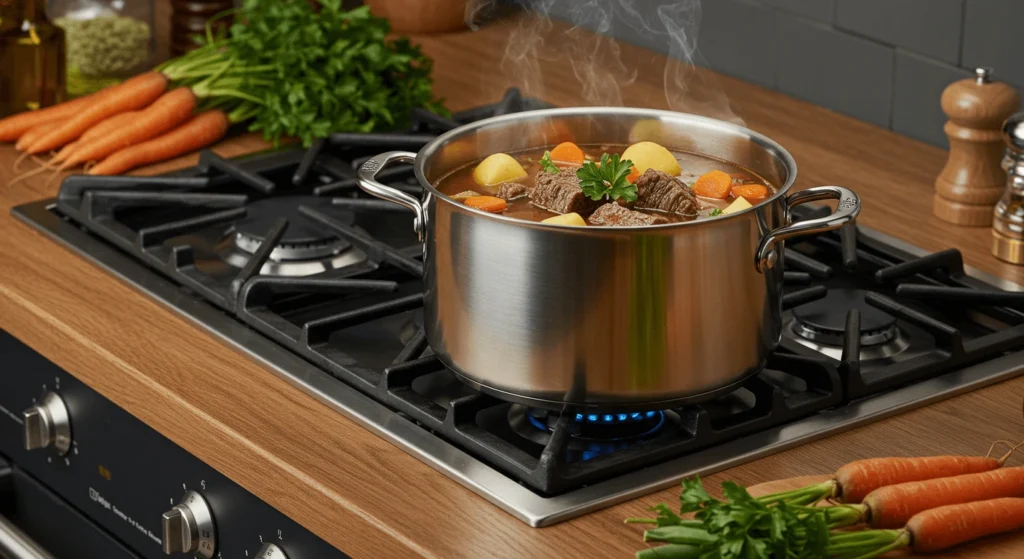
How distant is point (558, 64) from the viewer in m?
2.26

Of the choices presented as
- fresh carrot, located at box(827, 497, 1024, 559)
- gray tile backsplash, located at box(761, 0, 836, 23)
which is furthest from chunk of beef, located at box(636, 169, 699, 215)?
gray tile backsplash, located at box(761, 0, 836, 23)

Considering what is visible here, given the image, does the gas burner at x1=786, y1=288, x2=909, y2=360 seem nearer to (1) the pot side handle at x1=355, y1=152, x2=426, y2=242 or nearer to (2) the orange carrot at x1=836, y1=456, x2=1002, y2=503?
(2) the orange carrot at x1=836, y1=456, x2=1002, y2=503

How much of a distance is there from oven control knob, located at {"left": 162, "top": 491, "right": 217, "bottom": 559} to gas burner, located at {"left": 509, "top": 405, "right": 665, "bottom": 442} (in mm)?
310

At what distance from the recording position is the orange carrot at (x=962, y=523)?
0.99 m

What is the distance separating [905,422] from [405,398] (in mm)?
431

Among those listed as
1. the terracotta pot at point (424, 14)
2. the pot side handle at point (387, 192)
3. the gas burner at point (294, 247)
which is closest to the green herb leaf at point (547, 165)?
the pot side handle at point (387, 192)

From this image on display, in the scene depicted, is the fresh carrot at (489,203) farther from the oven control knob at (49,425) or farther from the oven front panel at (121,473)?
the oven control knob at (49,425)

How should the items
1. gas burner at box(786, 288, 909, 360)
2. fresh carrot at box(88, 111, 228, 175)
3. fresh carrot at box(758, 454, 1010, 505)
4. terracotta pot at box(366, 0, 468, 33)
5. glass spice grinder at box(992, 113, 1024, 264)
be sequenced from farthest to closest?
1. terracotta pot at box(366, 0, 468, 33)
2. fresh carrot at box(88, 111, 228, 175)
3. glass spice grinder at box(992, 113, 1024, 264)
4. gas burner at box(786, 288, 909, 360)
5. fresh carrot at box(758, 454, 1010, 505)

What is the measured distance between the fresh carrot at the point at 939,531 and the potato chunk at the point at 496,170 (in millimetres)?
471

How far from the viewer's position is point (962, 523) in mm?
1001

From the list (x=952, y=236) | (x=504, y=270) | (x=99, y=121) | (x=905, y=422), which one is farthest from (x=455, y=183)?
(x=99, y=121)

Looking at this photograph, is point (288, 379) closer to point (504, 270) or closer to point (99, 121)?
point (504, 270)

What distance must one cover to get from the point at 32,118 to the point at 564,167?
3.07 feet

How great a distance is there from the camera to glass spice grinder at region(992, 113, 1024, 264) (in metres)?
1.47
